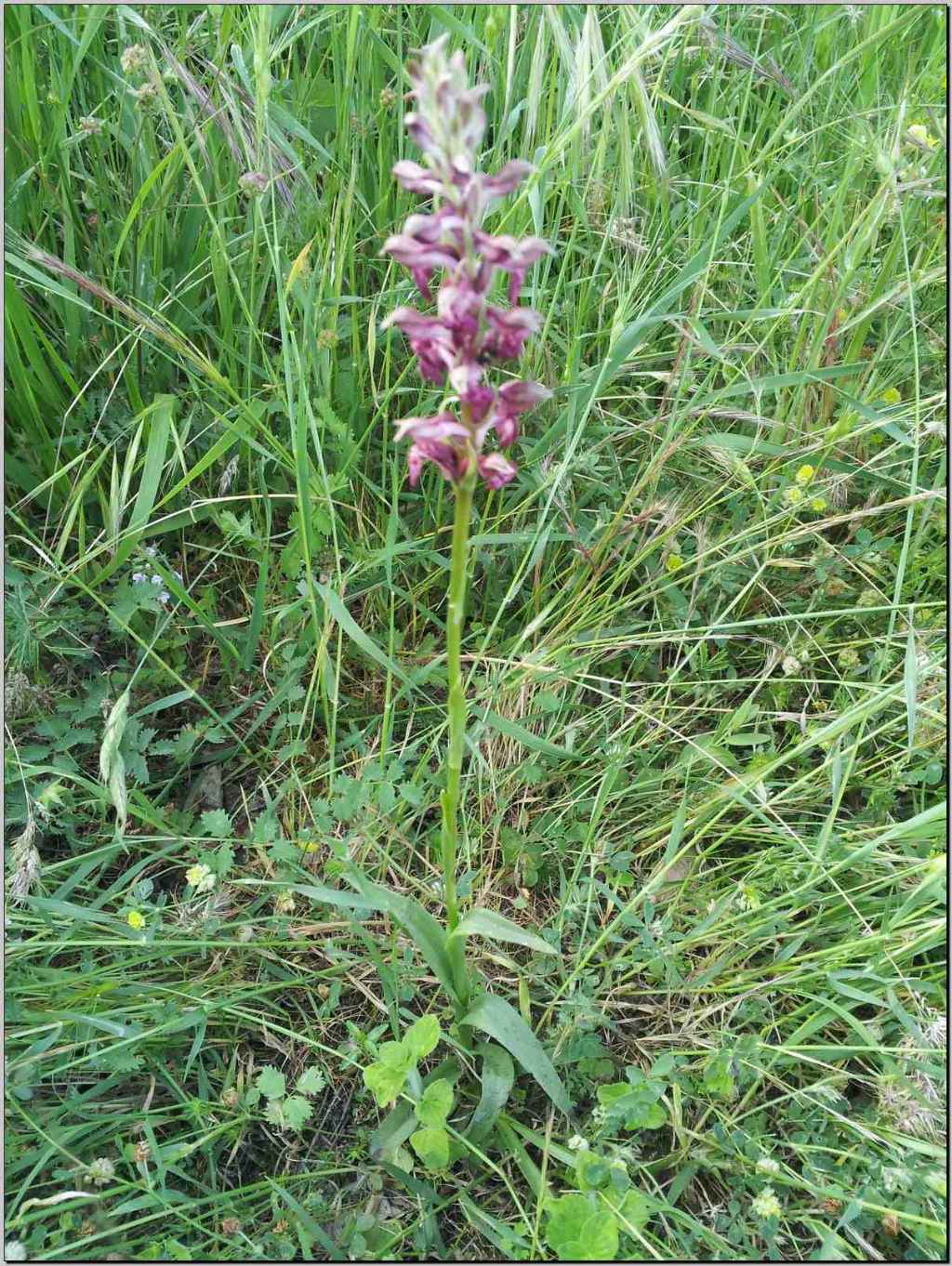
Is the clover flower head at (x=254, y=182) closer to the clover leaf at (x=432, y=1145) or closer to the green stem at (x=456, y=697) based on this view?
the green stem at (x=456, y=697)

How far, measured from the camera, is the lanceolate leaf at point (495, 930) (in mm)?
1480

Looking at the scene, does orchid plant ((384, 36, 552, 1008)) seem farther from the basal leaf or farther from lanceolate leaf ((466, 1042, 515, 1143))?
lanceolate leaf ((466, 1042, 515, 1143))

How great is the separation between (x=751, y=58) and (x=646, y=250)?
56cm

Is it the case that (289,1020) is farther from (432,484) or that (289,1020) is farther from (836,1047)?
(432,484)

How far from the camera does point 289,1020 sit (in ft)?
5.81

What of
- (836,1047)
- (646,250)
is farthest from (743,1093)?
(646,250)

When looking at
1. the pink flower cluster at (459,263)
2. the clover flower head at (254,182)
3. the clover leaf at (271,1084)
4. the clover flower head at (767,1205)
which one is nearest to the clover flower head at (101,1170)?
the clover leaf at (271,1084)

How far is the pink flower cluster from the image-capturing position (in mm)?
1004

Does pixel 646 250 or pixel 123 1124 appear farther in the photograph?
pixel 646 250

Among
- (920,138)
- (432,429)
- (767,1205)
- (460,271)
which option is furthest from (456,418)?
(920,138)

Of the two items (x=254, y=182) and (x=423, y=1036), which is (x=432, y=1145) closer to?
(x=423, y=1036)

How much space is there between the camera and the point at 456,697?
136 cm

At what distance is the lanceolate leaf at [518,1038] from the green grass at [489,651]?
13 cm

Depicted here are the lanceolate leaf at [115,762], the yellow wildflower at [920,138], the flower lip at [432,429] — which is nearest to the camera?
the flower lip at [432,429]
